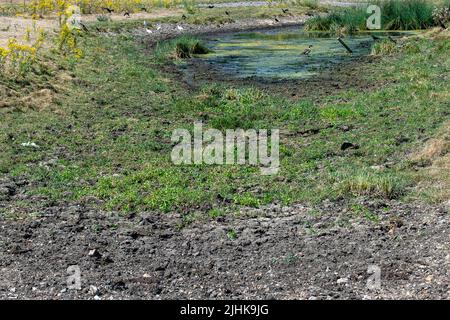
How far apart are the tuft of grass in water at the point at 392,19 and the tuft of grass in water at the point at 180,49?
7720 mm

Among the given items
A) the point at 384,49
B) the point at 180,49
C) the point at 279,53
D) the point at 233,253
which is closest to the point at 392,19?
the point at 279,53

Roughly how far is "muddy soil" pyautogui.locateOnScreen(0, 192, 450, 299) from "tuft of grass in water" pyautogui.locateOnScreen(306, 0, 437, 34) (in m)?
23.5

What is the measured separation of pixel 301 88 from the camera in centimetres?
1817

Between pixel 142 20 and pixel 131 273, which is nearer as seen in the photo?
pixel 131 273

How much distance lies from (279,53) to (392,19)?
8051 mm

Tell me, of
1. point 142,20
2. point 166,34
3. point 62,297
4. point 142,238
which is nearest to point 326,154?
point 142,238

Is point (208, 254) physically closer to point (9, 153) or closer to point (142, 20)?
point (9, 153)

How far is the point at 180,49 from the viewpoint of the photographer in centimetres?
2533

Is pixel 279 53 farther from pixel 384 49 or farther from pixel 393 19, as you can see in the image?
pixel 393 19

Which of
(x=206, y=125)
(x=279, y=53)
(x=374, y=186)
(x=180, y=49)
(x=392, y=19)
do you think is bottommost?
(x=279, y=53)

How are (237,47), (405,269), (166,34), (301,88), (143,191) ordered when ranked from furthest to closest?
(166,34) → (237,47) → (301,88) → (143,191) → (405,269)

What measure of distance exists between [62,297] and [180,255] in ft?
5.12

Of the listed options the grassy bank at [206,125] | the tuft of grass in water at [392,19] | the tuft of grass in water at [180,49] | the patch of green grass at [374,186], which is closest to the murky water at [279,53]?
the tuft of grass in water at [180,49]

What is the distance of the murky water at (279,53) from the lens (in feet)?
71.9
